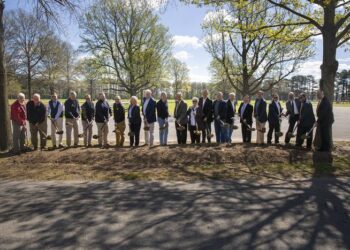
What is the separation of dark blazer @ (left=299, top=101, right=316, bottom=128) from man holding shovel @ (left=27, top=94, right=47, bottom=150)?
328 inches

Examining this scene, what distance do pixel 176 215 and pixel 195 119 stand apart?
6789 mm

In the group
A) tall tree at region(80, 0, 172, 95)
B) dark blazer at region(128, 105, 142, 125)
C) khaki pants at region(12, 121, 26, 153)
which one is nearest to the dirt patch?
khaki pants at region(12, 121, 26, 153)

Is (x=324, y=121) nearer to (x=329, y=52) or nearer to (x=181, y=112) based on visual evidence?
(x=329, y=52)

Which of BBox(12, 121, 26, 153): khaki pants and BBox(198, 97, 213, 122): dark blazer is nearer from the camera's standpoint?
BBox(12, 121, 26, 153): khaki pants

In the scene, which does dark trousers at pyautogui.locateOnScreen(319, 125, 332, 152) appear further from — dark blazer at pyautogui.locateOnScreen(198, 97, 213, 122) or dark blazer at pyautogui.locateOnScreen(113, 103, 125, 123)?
dark blazer at pyautogui.locateOnScreen(113, 103, 125, 123)

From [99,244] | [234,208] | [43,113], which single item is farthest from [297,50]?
[99,244]

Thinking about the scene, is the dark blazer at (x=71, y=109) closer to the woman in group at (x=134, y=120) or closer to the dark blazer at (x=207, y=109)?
the woman in group at (x=134, y=120)

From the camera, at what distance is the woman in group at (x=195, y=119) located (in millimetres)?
11898

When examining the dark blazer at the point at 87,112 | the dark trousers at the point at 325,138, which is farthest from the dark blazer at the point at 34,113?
the dark trousers at the point at 325,138

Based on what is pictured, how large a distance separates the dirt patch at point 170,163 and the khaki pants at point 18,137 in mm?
767

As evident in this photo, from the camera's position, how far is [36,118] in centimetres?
1141

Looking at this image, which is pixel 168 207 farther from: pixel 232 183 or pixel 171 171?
pixel 171 171

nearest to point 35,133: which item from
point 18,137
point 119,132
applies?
point 18,137

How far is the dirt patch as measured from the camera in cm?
795
